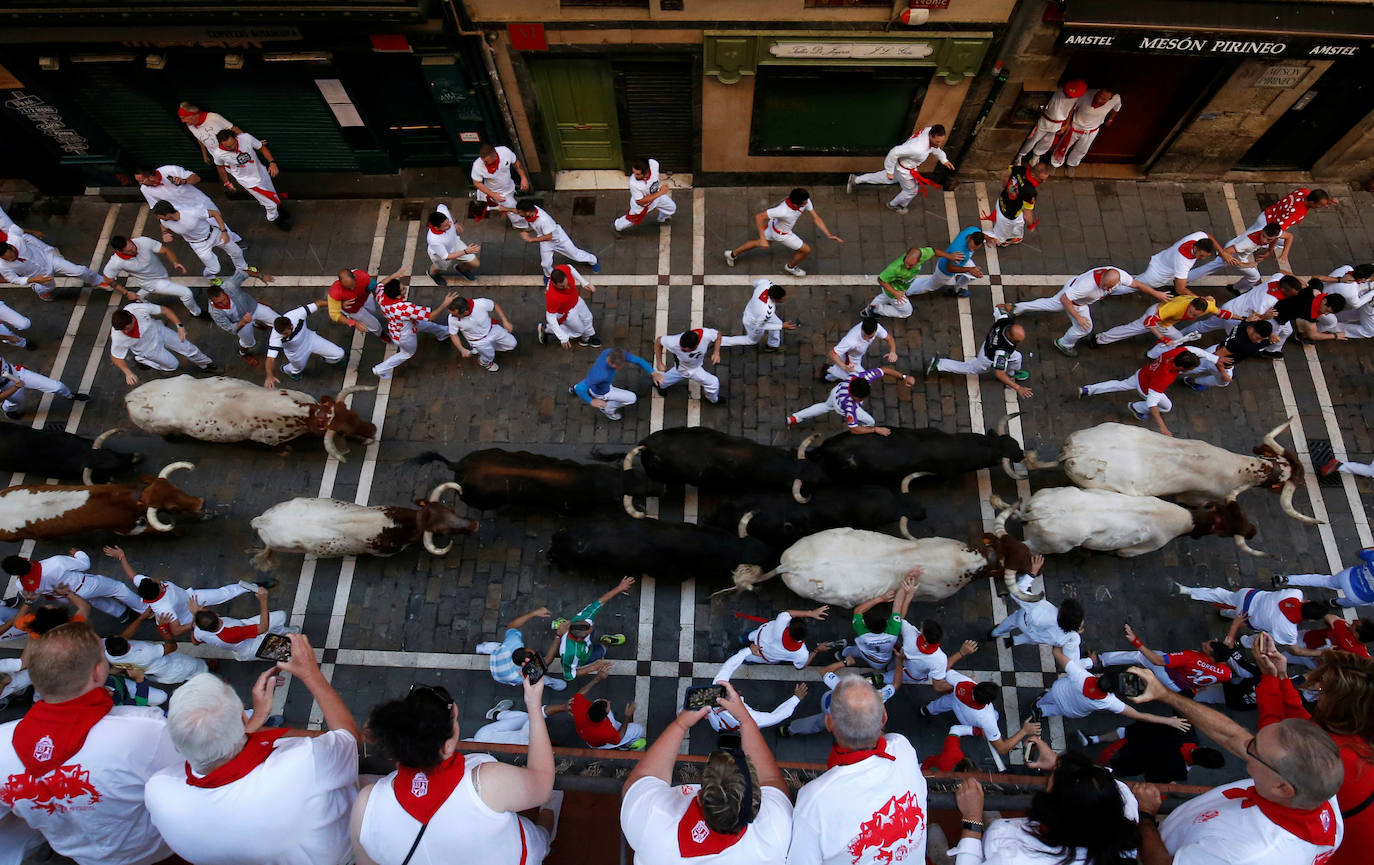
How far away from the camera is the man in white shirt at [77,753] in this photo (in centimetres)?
515

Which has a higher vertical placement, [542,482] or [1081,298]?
A: [1081,298]

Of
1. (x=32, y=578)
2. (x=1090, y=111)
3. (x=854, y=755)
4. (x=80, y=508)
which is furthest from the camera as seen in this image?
(x=1090, y=111)

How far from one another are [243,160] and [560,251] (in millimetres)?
5206

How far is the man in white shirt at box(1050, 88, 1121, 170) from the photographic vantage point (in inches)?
447

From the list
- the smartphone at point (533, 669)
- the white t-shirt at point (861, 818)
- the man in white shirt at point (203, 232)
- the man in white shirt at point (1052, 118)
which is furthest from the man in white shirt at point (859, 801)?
the man in white shirt at point (203, 232)

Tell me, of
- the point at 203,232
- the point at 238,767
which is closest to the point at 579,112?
the point at 203,232

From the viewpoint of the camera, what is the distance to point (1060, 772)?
4949mm

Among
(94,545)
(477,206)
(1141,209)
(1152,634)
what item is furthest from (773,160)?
(94,545)

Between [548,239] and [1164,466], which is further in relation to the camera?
[548,239]

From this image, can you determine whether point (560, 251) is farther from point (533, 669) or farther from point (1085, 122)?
point (1085, 122)

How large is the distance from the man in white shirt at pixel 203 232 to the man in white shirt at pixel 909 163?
34.7 feet

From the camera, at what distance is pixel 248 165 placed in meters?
11.6

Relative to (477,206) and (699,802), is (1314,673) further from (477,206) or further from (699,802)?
(477,206)

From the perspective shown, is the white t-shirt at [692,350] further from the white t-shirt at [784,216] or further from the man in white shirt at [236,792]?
the man in white shirt at [236,792]
